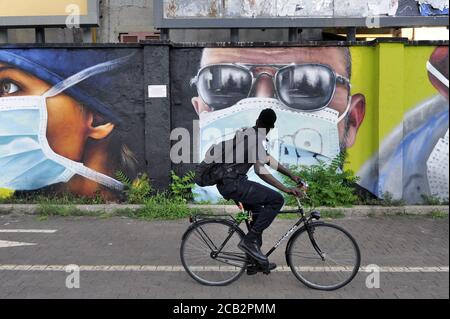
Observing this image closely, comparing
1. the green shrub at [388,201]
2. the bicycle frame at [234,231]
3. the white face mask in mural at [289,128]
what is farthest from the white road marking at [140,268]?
the white face mask in mural at [289,128]

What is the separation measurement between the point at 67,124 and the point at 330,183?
4888 millimetres

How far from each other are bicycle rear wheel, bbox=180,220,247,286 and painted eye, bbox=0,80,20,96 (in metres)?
5.49

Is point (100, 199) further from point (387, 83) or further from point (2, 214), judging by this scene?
point (387, 83)

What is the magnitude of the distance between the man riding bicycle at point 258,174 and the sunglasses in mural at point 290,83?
4.10 meters

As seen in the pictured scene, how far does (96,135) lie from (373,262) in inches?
216

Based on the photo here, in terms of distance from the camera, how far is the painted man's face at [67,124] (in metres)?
9.12

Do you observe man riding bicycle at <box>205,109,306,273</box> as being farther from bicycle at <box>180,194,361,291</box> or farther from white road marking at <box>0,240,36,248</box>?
white road marking at <box>0,240,36,248</box>

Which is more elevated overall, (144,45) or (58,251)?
(144,45)

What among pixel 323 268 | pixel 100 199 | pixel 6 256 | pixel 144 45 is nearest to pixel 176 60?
pixel 144 45

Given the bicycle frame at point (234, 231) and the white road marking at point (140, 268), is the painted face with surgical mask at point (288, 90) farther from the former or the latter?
the bicycle frame at point (234, 231)

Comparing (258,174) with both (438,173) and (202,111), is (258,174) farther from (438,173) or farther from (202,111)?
(438,173)

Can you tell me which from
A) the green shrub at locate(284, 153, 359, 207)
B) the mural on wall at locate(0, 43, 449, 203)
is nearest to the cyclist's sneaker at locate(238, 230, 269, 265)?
the green shrub at locate(284, 153, 359, 207)
